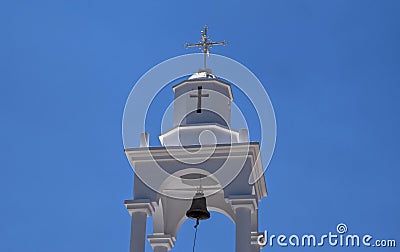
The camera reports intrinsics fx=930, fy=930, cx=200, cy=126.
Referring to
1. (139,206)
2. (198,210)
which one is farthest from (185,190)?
(139,206)

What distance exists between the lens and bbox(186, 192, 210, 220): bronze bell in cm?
2562

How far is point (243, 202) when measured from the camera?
81.0ft

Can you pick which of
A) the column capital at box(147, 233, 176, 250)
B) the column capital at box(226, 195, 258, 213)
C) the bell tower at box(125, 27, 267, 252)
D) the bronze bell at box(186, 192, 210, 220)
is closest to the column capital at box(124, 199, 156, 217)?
the bell tower at box(125, 27, 267, 252)

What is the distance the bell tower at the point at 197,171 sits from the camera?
982 inches

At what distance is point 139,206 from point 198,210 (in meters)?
1.71

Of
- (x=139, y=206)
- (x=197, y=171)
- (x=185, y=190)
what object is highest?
(x=185, y=190)

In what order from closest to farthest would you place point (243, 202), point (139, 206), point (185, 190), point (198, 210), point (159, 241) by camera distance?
1. point (243, 202)
2. point (139, 206)
3. point (198, 210)
4. point (159, 241)
5. point (185, 190)

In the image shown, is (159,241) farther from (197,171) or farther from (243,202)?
(243,202)

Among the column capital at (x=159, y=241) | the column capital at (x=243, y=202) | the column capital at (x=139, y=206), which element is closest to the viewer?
the column capital at (x=243, y=202)

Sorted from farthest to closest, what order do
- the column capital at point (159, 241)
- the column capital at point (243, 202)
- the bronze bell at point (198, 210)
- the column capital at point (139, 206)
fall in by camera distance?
1. the column capital at point (159, 241)
2. the bronze bell at point (198, 210)
3. the column capital at point (139, 206)
4. the column capital at point (243, 202)

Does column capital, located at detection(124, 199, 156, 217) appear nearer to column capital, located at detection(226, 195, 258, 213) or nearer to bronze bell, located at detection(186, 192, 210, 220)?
bronze bell, located at detection(186, 192, 210, 220)

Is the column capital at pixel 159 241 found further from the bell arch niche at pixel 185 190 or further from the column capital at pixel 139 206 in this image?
the column capital at pixel 139 206

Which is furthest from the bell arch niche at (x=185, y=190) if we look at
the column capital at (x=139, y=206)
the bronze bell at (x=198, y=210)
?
the bronze bell at (x=198, y=210)

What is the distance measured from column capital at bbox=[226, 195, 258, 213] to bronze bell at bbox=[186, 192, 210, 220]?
116 cm
